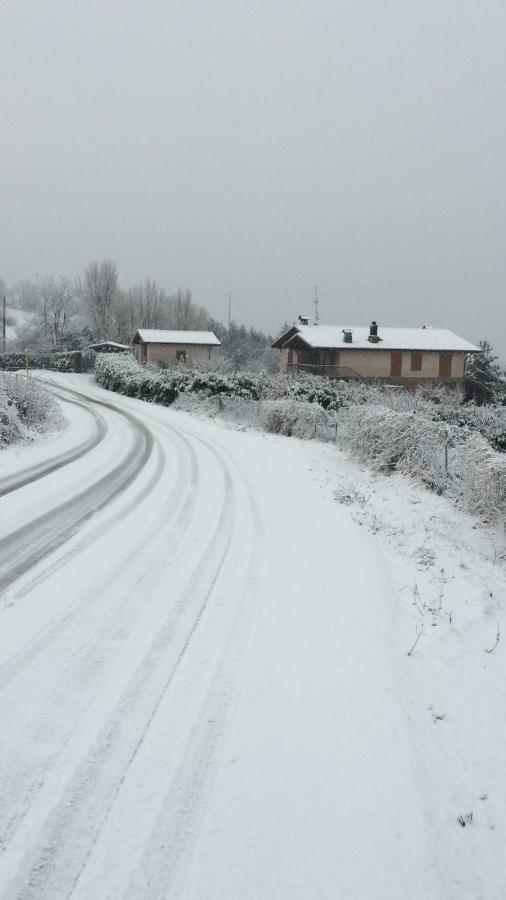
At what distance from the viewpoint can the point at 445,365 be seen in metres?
44.0

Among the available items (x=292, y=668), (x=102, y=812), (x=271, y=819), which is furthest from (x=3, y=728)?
(x=292, y=668)

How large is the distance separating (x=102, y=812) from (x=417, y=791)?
2.18m

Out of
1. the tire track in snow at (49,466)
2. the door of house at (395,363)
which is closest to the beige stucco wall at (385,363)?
the door of house at (395,363)

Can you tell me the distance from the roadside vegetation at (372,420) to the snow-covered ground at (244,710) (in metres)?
3.06

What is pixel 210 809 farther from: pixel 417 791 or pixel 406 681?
pixel 406 681

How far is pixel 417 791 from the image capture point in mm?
3795

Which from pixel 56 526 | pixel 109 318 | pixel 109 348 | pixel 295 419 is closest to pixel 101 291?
pixel 109 318

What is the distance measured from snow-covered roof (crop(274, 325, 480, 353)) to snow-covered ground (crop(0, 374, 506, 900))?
3506cm

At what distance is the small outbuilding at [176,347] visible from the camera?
51.4m

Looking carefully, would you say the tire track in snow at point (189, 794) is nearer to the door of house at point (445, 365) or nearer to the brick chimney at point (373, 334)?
the brick chimney at point (373, 334)

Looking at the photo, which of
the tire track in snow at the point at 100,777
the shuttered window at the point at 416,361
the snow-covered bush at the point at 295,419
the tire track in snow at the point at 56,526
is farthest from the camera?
the shuttered window at the point at 416,361

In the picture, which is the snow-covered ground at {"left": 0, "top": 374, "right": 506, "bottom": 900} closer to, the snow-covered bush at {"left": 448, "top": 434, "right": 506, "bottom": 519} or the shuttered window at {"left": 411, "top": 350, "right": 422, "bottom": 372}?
the snow-covered bush at {"left": 448, "top": 434, "right": 506, "bottom": 519}

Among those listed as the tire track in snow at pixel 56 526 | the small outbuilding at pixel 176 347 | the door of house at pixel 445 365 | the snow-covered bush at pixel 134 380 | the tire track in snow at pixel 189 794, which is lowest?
the tire track in snow at pixel 189 794

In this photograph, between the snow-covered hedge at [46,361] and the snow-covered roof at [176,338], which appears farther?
the snow-covered hedge at [46,361]
